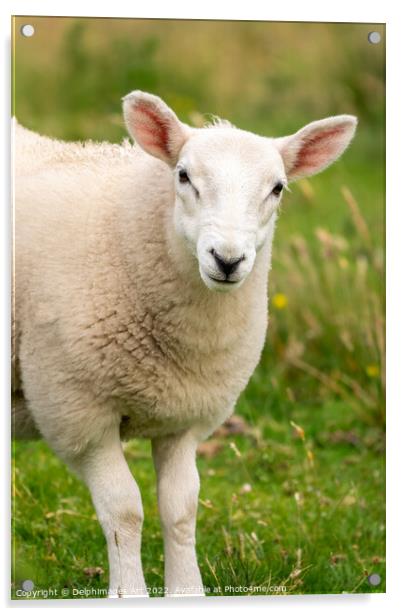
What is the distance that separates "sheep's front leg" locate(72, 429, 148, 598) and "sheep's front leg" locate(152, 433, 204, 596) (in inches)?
6.3

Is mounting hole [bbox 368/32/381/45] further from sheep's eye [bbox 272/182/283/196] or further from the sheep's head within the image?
sheep's eye [bbox 272/182/283/196]

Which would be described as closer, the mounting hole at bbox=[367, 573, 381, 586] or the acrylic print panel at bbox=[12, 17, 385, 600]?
the acrylic print panel at bbox=[12, 17, 385, 600]

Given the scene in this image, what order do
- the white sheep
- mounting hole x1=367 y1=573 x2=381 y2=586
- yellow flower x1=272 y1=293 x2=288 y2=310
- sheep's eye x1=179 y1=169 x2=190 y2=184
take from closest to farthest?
sheep's eye x1=179 y1=169 x2=190 y2=184 < the white sheep < mounting hole x1=367 y1=573 x2=381 y2=586 < yellow flower x1=272 y1=293 x2=288 y2=310

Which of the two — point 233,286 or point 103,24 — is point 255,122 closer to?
point 103,24

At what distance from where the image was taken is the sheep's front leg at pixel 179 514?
4.77m

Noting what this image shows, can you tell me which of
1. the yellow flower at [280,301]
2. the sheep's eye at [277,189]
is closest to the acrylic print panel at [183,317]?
the sheep's eye at [277,189]

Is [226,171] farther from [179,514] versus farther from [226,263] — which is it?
[179,514]

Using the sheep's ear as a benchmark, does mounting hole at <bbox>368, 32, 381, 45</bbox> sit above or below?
above

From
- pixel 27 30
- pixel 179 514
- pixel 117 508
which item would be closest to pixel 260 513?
pixel 179 514

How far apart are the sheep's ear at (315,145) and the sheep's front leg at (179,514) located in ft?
3.33

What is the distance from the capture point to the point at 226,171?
4.33 meters

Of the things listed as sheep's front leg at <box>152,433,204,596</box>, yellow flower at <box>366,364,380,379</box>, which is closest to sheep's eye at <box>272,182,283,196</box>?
sheep's front leg at <box>152,433,204,596</box>

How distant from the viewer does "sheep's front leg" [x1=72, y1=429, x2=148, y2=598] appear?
15.1 feet

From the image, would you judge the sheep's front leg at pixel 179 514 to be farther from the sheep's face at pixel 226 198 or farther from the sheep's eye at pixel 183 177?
the sheep's eye at pixel 183 177
